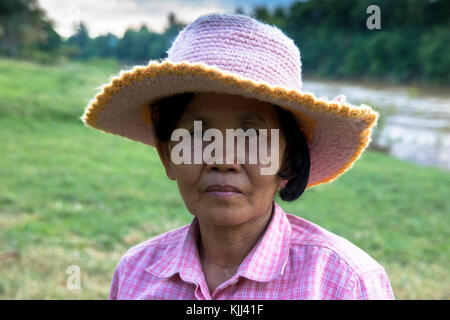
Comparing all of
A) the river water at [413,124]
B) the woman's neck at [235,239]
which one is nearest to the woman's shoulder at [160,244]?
the woman's neck at [235,239]

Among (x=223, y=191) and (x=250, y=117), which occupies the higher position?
(x=250, y=117)

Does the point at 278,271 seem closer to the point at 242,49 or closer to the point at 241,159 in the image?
the point at 241,159

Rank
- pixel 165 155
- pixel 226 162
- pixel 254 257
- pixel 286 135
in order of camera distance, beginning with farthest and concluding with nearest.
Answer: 1. pixel 165 155
2. pixel 286 135
3. pixel 254 257
4. pixel 226 162

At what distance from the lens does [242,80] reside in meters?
1.19

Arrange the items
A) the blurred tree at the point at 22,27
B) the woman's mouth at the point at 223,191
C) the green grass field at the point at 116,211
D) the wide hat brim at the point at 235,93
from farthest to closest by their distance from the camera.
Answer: the blurred tree at the point at 22,27 < the green grass field at the point at 116,211 < the woman's mouth at the point at 223,191 < the wide hat brim at the point at 235,93

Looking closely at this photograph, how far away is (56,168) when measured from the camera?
670cm

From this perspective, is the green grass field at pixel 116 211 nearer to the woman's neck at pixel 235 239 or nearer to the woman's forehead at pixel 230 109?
the woman's forehead at pixel 230 109

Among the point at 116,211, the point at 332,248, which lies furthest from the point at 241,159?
the point at 116,211

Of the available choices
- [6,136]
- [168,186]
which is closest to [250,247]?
[168,186]

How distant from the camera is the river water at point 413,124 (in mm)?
10352

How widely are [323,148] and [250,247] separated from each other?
436 mm

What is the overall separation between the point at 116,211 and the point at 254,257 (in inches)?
152

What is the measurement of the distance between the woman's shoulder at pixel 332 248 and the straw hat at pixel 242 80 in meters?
0.32
